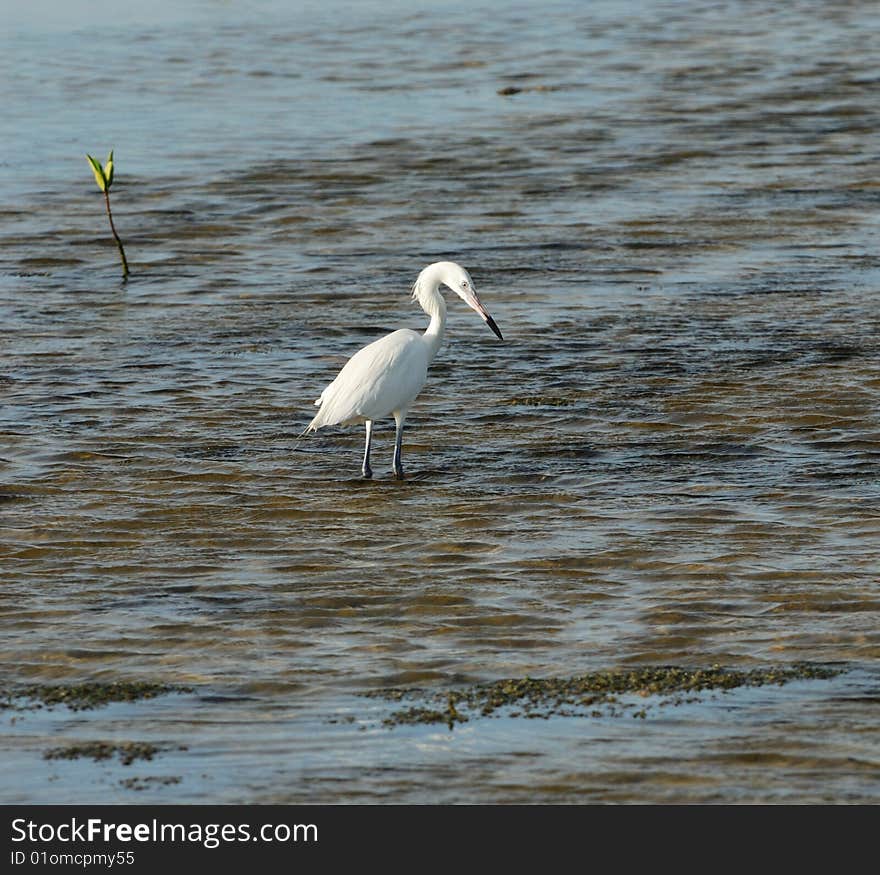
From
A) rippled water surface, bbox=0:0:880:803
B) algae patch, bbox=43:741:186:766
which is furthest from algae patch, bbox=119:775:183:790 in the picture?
algae patch, bbox=43:741:186:766

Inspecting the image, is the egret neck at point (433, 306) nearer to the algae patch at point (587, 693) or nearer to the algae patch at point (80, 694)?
the algae patch at point (587, 693)

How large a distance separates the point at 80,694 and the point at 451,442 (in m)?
4.30

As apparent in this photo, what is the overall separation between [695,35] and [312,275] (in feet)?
55.7

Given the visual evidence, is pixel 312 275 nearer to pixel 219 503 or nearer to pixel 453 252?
pixel 453 252

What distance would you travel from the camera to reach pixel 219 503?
31.2ft

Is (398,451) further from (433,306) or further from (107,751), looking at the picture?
(107,751)

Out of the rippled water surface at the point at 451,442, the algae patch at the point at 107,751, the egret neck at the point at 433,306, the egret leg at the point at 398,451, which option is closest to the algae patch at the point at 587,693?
the rippled water surface at the point at 451,442

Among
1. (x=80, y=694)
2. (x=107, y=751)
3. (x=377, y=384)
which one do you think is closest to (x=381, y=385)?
(x=377, y=384)

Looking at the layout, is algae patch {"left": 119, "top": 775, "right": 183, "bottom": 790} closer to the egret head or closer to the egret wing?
the egret wing

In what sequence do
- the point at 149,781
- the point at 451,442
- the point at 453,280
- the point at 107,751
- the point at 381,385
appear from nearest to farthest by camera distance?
the point at 149,781, the point at 107,751, the point at 381,385, the point at 453,280, the point at 451,442

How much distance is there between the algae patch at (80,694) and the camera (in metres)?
6.75

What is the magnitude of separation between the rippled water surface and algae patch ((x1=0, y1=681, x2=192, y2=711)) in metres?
0.07

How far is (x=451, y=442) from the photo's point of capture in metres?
10.8
